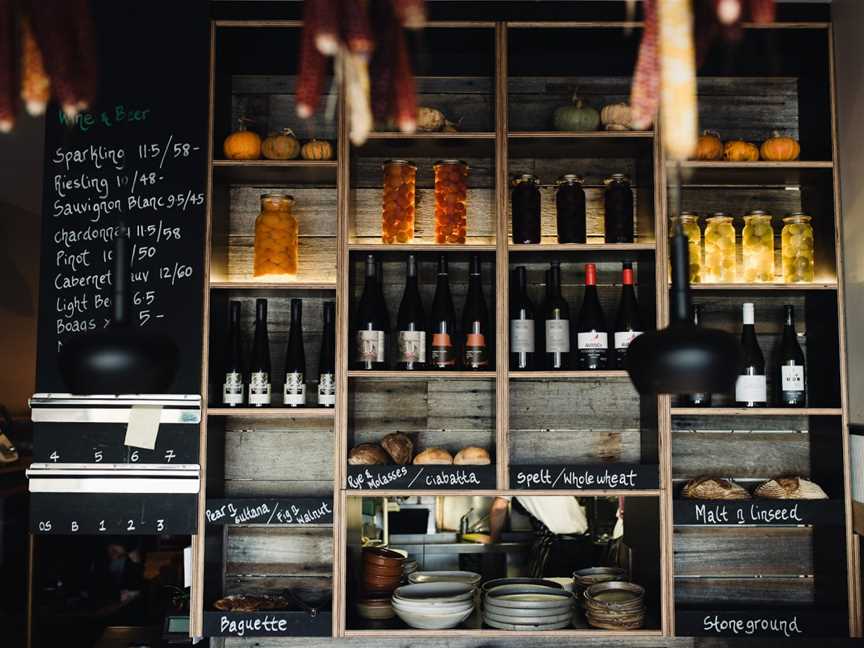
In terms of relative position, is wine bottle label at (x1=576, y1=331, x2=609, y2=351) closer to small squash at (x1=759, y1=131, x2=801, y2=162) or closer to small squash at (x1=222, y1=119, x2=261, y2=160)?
small squash at (x1=759, y1=131, x2=801, y2=162)

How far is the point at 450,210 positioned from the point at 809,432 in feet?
4.34

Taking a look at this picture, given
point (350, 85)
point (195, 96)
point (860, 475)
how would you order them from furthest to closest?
point (195, 96)
point (860, 475)
point (350, 85)

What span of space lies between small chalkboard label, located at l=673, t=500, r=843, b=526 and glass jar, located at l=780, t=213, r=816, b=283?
66 cm

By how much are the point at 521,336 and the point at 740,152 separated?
851mm

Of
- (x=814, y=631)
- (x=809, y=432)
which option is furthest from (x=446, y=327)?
(x=814, y=631)

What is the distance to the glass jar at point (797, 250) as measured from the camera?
8.41ft

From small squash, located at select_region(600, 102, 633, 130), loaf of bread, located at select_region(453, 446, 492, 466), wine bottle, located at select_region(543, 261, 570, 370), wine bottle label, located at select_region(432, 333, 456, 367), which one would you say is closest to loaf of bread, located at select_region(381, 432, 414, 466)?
loaf of bread, located at select_region(453, 446, 492, 466)

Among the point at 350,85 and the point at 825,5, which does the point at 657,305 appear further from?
the point at 350,85

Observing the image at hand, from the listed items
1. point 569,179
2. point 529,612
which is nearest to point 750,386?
point 569,179

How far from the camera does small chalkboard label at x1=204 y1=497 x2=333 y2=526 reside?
95.2 inches

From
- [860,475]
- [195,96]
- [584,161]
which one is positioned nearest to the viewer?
[860,475]

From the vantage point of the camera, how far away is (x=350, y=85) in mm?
794

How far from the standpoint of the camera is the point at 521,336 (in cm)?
249

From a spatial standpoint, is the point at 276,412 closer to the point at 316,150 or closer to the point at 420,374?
the point at 420,374
